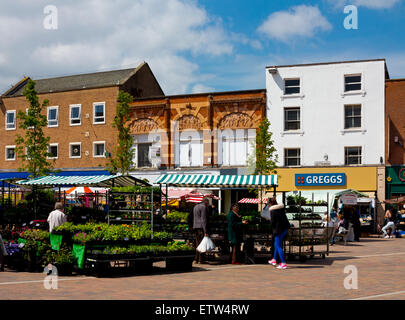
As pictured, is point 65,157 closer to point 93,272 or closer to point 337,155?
point 337,155

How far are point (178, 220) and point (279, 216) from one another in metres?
5.13

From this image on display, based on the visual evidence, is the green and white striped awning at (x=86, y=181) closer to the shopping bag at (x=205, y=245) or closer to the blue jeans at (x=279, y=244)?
the shopping bag at (x=205, y=245)

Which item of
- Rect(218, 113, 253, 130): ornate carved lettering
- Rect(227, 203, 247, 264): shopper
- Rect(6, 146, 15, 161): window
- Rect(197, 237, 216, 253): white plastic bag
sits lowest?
Rect(197, 237, 216, 253): white plastic bag

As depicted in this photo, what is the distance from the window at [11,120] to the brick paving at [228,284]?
3551 centimetres

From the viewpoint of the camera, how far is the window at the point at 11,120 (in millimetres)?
46469

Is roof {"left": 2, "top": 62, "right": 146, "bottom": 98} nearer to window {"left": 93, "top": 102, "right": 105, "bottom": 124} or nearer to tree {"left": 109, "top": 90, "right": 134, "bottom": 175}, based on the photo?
window {"left": 93, "top": 102, "right": 105, "bottom": 124}

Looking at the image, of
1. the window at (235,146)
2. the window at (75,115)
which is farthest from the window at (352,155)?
the window at (75,115)

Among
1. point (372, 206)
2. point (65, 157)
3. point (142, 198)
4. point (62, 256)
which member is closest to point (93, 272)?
point (62, 256)

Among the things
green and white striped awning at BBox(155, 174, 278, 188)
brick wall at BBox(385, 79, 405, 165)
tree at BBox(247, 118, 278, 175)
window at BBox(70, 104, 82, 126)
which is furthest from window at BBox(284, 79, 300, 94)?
green and white striped awning at BBox(155, 174, 278, 188)

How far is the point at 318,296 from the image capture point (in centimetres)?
982

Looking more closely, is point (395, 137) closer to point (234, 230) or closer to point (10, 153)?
point (234, 230)

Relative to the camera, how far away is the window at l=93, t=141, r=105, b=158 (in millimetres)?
42469

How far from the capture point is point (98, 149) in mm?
42781

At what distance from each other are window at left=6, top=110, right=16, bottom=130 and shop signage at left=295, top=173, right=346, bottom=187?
78.6ft
